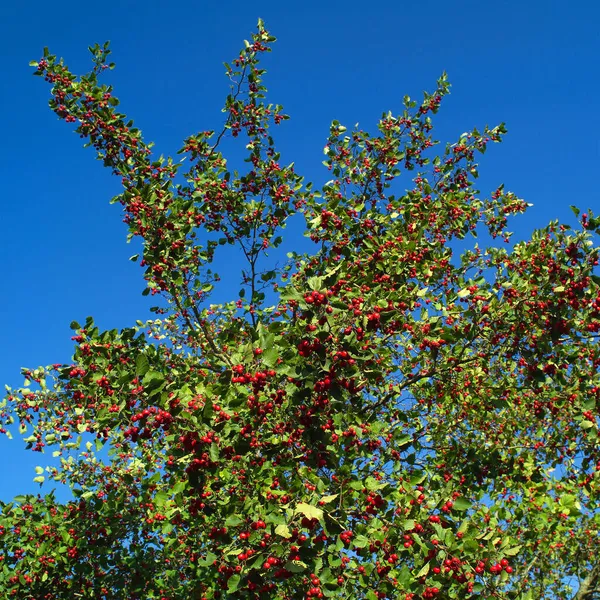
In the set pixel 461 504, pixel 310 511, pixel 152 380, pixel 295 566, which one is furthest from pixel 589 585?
pixel 152 380

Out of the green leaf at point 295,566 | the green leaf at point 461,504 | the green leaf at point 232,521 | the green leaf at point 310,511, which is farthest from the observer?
the green leaf at point 461,504

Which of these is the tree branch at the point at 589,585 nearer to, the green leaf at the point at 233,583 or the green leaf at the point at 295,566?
the green leaf at the point at 295,566

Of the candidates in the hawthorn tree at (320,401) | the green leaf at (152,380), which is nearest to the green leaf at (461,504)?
the hawthorn tree at (320,401)

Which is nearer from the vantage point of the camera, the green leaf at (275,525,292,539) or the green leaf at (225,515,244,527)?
the green leaf at (275,525,292,539)

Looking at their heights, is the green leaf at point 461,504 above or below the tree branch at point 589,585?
above

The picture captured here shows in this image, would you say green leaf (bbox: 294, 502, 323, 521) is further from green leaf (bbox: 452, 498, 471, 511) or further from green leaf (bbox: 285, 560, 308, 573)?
green leaf (bbox: 452, 498, 471, 511)

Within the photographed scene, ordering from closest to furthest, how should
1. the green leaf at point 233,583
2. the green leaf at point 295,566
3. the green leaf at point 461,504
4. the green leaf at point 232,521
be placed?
the green leaf at point 295,566 → the green leaf at point 233,583 → the green leaf at point 232,521 → the green leaf at point 461,504

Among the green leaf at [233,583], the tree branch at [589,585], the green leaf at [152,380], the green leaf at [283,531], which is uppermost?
the green leaf at [152,380]

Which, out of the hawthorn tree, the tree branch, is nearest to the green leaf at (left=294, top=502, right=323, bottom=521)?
the hawthorn tree

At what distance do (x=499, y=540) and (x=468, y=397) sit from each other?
4.19 metres

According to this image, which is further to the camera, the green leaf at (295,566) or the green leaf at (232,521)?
the green leaf at (232,521)

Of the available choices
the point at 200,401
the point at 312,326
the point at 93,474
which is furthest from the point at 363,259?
the point at 93,474

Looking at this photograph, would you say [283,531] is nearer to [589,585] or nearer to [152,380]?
[152,380]

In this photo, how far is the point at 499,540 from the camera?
6129mm
